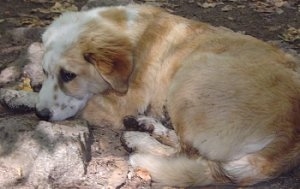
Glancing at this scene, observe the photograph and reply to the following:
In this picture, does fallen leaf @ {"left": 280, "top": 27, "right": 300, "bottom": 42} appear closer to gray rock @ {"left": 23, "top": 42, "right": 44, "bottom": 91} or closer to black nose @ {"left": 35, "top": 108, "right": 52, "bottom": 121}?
gray rock @ {"left": 23, "top": 42, "right": 44, "bottom": 91}

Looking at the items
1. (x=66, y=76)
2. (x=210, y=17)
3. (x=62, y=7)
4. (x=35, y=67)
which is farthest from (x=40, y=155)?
(x=210, y=17)

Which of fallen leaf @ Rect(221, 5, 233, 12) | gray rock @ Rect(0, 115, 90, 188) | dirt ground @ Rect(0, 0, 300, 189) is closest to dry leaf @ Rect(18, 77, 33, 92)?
dirt ground @ Rect(0, 0, 300, 189)

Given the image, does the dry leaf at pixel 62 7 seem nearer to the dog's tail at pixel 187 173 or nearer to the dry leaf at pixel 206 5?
the dry leaf at pixel 206 5

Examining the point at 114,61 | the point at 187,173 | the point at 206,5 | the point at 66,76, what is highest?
the point at 114,61

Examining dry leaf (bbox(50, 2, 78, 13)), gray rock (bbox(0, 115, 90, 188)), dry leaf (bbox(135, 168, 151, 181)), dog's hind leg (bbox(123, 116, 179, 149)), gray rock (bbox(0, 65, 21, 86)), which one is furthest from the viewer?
dry leaf (bbox(50, 2, 78, 13))

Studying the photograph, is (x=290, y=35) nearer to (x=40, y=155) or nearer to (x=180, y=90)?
(x=180, y=90)

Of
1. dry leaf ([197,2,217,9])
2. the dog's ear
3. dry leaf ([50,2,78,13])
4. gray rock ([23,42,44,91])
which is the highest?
the dog's ear
